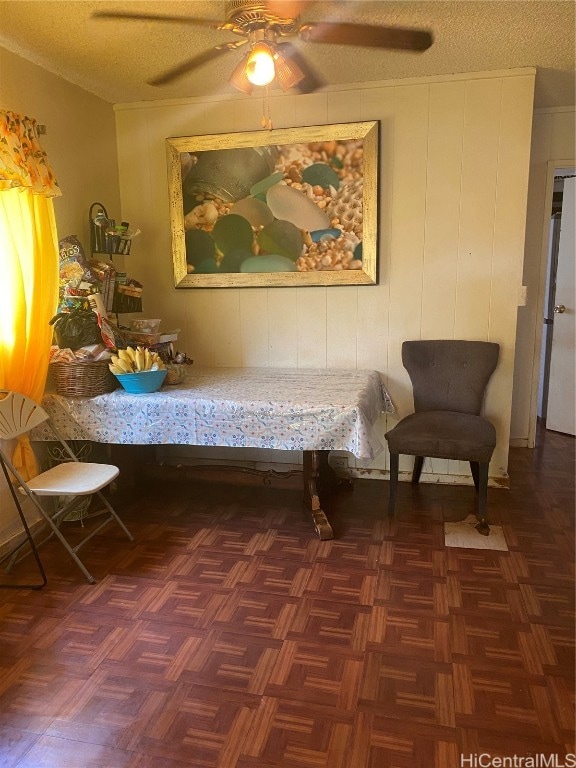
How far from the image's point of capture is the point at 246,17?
1946mm

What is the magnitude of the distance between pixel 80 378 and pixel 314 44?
6.71ft

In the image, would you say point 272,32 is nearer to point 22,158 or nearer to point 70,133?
point 22,158

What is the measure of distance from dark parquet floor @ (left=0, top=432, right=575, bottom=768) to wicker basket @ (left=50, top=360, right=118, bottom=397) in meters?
0.78

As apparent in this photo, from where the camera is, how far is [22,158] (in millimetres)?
2512

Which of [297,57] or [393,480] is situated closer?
[297,57]

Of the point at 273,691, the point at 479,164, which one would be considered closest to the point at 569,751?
the point at 273,691

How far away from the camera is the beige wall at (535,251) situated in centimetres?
387

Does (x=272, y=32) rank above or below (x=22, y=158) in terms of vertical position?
above

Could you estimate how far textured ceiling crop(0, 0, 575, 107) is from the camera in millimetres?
2334

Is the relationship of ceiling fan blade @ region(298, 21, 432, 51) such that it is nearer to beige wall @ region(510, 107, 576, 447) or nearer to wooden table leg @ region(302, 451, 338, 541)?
wooden table leg @ region(302, 451, 338, 541)

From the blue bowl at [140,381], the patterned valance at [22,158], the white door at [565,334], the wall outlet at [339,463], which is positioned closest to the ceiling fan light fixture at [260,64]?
the patterned valance at [22,158]

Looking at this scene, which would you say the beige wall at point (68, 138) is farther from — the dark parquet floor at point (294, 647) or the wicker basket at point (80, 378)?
the dark parquet floor at point (294, 647)

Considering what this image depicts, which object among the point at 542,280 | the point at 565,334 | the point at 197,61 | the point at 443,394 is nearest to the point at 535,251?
the point at 542,280

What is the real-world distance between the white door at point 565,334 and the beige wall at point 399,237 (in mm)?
1387
